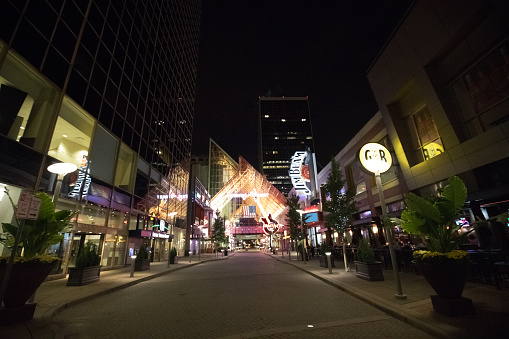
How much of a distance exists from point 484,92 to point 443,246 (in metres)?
11.9

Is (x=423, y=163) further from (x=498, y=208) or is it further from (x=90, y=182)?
(x=90, y=182)

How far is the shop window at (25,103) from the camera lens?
10.8 m

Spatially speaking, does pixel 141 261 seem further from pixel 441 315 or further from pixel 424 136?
pixel 424 136

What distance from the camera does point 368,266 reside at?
10.0m

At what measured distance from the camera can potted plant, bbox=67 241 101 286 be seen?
10.3m

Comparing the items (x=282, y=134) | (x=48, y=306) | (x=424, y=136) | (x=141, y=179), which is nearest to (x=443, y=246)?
(x=48, y=306)

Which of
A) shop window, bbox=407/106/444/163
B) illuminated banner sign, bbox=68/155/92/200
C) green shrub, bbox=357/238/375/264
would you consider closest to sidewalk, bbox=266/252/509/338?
green shrub, bbox=357/238/375/264

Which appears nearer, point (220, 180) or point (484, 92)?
point (484, 92)

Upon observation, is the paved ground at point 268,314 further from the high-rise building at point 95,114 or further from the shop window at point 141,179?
the shop window at point 141,179

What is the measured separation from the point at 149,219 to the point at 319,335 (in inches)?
901

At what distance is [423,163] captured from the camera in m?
15.6

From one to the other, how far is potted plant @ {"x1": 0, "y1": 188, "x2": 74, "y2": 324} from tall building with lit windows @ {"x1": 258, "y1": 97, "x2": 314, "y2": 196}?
430 ft

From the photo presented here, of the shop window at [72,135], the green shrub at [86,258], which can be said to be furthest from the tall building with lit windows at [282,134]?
the green shrub at [86,258]

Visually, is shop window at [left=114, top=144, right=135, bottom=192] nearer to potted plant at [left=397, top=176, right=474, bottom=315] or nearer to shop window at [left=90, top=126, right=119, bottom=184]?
shop window at [left=90, top=126, right=119, bottom=184]
